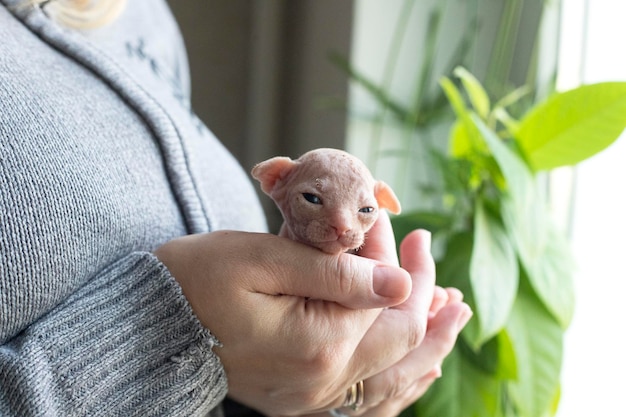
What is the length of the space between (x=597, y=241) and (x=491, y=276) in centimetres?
34

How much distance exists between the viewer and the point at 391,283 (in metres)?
0.42

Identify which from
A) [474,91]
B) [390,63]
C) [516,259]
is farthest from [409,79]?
[516,259]

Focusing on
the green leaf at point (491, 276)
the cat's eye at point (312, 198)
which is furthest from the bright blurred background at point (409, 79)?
the cat's eye at point (312, 198)

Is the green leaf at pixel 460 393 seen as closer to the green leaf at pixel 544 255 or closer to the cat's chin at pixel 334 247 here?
the green leaf at pixel 544 255

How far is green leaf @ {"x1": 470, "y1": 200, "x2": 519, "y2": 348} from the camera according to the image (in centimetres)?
71

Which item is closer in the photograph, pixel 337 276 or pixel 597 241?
pixel 337 276

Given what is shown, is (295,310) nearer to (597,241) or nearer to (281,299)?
(281,299)

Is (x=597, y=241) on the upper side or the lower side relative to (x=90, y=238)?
lower

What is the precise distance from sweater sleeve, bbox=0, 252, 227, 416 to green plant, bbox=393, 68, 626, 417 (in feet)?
1.27

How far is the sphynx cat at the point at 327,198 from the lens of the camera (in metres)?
0.38

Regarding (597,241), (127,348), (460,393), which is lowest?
(460,393)

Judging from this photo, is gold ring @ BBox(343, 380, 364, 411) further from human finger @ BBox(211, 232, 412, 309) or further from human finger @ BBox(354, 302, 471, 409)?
human finger @ BBox(211, 232, 412, 309)

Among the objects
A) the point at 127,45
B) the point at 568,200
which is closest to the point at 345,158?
the point at 127,45

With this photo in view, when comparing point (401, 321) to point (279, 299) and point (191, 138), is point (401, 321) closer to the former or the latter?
point (279, 299)
